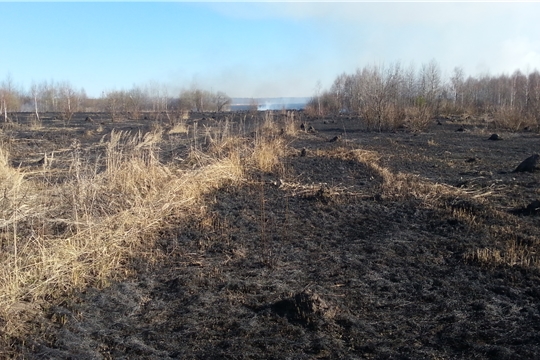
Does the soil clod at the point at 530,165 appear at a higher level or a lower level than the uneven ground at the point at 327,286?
higher

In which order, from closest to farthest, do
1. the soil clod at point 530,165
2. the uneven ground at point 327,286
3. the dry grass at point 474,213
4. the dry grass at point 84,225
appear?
the uneven ground at point 327,286 < the dry grass at point 84,225 < the dry grass at point 474,213 < the soil clod at point 530,165

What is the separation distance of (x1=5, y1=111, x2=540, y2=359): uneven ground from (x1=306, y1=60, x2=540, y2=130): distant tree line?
1569cm

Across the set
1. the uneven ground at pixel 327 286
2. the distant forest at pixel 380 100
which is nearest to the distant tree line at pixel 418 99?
the distant forest at pixel 380 100

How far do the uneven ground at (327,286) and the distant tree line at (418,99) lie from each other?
15.7 m

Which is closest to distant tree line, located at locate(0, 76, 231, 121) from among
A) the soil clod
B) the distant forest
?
the distant forest

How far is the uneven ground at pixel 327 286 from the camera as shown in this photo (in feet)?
11.2

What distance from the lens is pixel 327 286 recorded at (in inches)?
177

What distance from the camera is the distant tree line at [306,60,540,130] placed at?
23672 mm

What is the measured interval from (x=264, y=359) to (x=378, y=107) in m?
21.4

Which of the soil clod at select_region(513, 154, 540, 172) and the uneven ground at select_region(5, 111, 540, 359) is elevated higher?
the soil clod at select_region(513, 154, 540, 172)

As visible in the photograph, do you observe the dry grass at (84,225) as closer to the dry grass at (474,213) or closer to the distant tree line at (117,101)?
the dry grass at (474,213)

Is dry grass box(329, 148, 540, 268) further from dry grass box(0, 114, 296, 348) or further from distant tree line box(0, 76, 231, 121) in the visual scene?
distant tree line box(0, 76, 231, 121)

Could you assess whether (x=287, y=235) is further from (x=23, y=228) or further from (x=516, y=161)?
(x=516, y=161)

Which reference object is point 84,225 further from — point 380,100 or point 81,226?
point 380,100
